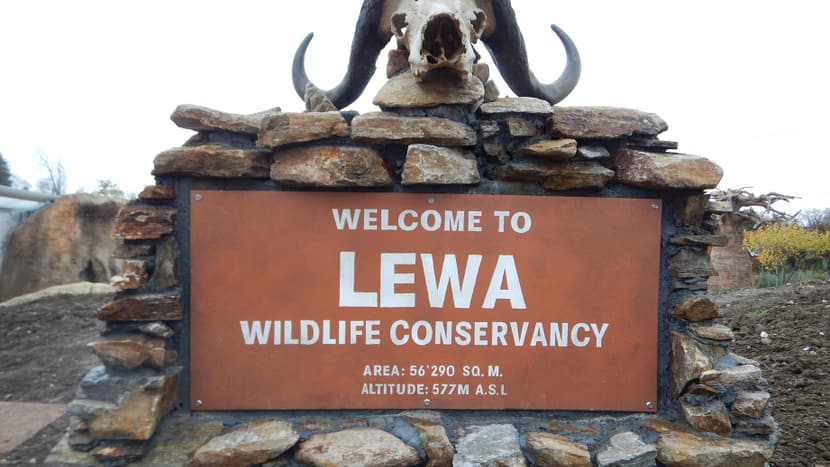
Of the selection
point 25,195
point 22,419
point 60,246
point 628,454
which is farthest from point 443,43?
point 25,195

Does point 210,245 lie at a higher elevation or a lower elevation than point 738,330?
higher

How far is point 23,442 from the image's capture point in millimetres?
2609

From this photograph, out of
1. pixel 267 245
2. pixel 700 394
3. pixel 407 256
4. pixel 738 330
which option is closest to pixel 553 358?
pixel 700 394

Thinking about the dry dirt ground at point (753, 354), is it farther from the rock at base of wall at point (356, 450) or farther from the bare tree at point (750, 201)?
the bare tree at point (750, 201)

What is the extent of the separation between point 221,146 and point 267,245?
43 cm

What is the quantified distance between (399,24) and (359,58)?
77cm

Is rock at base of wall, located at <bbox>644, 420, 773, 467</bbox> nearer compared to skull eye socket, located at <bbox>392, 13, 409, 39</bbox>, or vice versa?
rock at base of wall, located at <bbox>644, 420, 773, 467</bbox>

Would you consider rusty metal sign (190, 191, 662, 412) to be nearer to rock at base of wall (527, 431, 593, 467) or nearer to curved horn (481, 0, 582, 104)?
rock at base of wall (527, 431, 593, 467)

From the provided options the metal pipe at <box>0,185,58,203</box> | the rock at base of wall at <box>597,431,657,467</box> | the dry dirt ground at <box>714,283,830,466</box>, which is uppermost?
the metal pipe at <box>0,185,58,203</box>

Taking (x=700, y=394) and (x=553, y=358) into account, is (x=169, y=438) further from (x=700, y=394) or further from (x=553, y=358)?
(x=700, y=394)

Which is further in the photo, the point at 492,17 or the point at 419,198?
the point at 492,17

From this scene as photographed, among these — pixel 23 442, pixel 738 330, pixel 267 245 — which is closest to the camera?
pixel 267 245

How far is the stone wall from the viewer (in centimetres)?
183

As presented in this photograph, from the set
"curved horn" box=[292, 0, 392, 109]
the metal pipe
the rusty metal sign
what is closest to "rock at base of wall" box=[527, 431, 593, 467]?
the rusty metal sign
